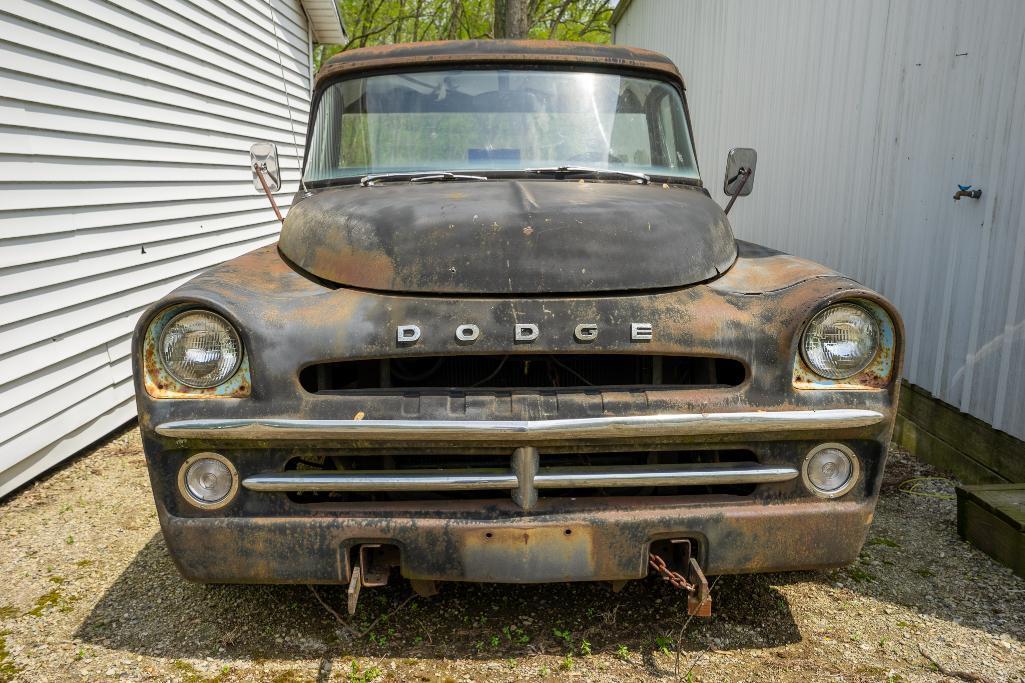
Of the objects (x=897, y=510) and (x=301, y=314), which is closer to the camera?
(x=301, y=314)

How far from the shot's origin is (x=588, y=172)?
3387mm

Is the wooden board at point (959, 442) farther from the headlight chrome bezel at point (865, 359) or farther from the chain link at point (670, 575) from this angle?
the chain link at point (670, 575)

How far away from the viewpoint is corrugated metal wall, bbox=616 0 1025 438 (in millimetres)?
3869

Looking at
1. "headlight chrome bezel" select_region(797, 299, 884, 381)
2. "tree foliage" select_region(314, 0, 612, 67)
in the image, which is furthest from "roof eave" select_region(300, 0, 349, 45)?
"tree foliage" select_region(314, 0, 612, 67)

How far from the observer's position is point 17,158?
4145 millimetres

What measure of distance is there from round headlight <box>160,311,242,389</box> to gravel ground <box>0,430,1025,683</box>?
0.96 metres

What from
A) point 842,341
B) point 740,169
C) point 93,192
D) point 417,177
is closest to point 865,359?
point 842,341

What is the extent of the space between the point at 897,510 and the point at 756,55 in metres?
5.37

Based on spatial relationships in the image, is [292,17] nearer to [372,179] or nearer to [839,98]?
[839,98]

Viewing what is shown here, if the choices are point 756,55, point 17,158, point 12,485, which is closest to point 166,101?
point 17,158

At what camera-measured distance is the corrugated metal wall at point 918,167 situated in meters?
3.87

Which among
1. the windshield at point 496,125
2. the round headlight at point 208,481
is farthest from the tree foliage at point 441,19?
the round headlight at point 208,481

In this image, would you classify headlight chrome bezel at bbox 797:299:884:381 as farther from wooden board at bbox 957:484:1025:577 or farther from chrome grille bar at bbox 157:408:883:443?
wooden board at bbox 957:484:1025:577

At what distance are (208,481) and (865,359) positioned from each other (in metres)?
2.00
